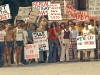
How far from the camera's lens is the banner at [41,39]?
15.2 metres

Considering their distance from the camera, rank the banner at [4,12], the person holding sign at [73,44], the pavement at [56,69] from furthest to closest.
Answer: the banner at [4,12] < the person holding sign at [73,44] < the pavement at [56,69]

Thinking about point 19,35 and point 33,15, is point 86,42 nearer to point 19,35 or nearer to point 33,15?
point 33,15

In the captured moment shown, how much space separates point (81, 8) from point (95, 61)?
1543 cm

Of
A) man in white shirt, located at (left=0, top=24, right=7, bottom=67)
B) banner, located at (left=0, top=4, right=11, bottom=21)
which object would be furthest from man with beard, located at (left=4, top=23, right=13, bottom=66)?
banner, located at (left=0, top=4, right=11, bottom=21)

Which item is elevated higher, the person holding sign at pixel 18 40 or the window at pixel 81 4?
the window at pixel 81 4

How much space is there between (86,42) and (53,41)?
1388 mm

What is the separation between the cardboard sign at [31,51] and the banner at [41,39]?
421 mm

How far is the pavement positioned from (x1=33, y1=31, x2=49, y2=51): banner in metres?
0.80

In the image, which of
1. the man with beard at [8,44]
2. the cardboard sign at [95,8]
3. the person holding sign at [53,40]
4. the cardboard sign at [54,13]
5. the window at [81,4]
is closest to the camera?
the man with beard at [8,44]

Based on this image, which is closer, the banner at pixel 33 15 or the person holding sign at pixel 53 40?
the person holding sign at pixel 53 40

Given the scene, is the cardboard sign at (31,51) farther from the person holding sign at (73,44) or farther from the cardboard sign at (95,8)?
the cardboard sign at (95,8)

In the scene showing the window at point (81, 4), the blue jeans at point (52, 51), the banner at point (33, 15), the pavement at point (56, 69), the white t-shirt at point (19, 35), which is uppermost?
the window at point (81, 4)

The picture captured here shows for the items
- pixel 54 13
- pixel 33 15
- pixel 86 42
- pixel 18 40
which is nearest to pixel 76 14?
pixel 54 13

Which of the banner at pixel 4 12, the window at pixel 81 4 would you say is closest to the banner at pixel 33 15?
the banner at pixel 4 12
